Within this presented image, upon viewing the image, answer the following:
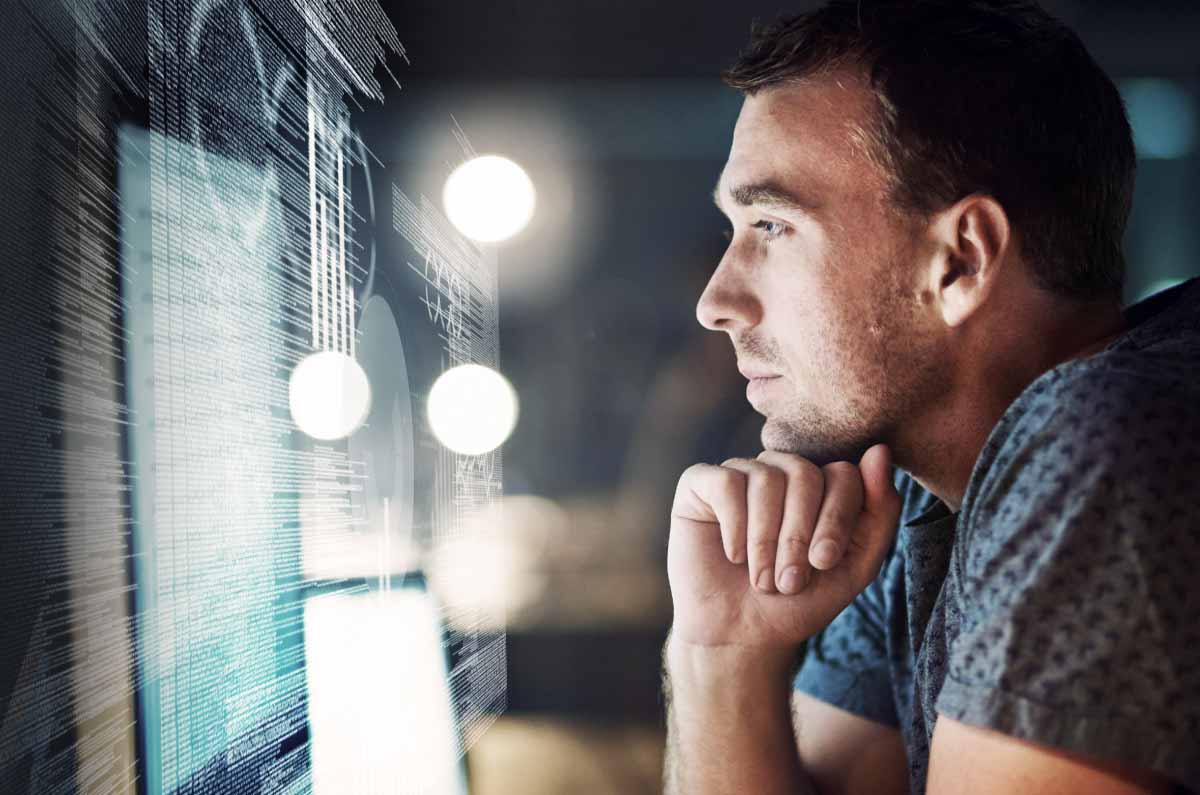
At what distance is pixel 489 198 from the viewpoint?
4.42 feet

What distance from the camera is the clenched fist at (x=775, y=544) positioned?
0.97m

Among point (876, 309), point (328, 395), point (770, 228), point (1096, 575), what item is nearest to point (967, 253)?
point (876, 309)

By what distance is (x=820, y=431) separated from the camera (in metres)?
1.10

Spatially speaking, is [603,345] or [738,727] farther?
[603,345]

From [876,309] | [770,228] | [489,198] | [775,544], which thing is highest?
[489,198]

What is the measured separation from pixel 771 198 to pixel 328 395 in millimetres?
636

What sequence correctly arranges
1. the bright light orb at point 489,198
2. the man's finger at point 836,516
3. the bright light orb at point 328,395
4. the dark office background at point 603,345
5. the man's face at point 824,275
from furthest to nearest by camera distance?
the dark office background at point 603,345
the bright light orb at point 489,198
the man's face at point 824,275
the man's finger at point 836,516
the bright light orb at point 328,395

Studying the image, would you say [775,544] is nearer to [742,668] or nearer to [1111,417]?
[742,668]

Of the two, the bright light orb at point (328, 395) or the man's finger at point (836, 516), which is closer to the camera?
the bright light orb at point (328, 395)

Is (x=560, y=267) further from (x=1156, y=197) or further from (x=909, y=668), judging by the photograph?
(x=1156, y=197)

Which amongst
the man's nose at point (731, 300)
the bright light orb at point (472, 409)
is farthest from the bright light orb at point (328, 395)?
the man's nose at point (731, 300)

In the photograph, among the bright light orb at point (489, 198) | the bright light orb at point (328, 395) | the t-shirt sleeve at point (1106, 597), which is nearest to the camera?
the t-shirt sleeve at point (1106, 597)

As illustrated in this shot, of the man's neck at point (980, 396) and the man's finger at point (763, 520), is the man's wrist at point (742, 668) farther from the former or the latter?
the man's neck at point (980, 396)

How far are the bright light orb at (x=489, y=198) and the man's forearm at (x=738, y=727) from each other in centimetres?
69
